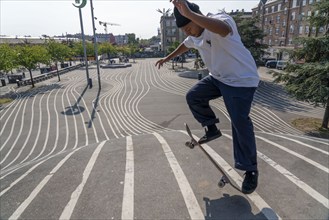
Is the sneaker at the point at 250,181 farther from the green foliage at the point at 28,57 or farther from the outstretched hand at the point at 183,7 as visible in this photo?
the green foliage at the point at 28,57

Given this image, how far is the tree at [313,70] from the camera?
1289 cm

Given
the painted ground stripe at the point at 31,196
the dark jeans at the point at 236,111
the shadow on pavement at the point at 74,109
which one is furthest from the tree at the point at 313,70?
the shadow on pavement at the point at 74,109

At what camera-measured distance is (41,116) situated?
1825cm

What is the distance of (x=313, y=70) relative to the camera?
A: 1313 cm

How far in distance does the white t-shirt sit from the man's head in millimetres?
82

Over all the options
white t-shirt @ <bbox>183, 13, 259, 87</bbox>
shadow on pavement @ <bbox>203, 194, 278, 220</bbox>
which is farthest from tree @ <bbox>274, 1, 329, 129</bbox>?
white t-shirt @ <bbox>183, 13, 259, 87</bbox>

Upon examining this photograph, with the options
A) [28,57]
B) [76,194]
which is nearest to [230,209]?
[76,194]

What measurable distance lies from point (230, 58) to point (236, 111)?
581mm

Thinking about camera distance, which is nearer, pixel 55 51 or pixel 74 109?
pixel 74 109

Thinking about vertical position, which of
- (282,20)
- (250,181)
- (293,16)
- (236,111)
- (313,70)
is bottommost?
(250,181)

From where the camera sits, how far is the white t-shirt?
235 cm

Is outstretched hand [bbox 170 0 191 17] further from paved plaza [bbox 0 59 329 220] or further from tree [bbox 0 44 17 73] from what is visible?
tree [bbox 0 44 17 73]

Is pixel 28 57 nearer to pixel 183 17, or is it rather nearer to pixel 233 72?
pixel 183 17

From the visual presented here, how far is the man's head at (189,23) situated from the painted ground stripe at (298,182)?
2796 millimetres
